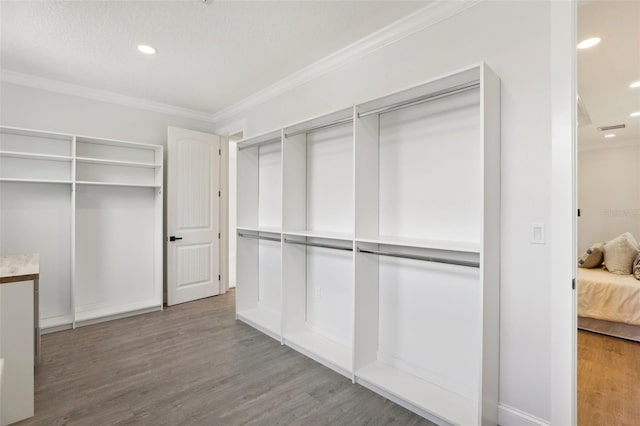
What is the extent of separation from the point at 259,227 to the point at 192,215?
4.27ft

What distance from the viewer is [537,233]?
1.77 metres

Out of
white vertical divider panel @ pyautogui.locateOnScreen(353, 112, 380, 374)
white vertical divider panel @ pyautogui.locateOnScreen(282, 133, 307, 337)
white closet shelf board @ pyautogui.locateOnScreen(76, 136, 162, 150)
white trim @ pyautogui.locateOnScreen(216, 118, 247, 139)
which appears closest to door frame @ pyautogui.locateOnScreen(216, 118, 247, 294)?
white trim @ pyautogui.locateOnScreen(216, 118, 247, 139)

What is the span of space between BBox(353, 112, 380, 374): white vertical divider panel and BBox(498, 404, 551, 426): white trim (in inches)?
36.4

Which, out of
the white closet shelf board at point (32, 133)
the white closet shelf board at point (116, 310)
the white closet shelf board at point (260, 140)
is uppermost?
the white closet shelf board at point (32, 133)

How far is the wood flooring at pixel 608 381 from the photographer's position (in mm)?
1998

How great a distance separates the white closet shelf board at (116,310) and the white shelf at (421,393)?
2978mm

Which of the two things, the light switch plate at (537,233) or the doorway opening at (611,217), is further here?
the doorway opening at (611,217)

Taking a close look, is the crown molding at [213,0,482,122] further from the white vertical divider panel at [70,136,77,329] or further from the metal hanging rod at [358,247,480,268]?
the white vertical divider panel at [70,136,77,329]

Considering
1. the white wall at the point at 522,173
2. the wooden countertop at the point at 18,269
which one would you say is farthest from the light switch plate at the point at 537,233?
the wooden countertop at the point at 18,269

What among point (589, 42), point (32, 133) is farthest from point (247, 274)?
point (589, 42)

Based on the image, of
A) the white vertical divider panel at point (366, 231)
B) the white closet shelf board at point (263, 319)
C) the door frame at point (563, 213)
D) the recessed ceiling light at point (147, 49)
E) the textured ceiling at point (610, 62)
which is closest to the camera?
the door frame at point (563, 213)

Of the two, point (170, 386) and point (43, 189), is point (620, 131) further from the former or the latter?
point (43, 189)

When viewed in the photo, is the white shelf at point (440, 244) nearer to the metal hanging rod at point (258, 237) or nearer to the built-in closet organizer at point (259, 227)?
the metal hanging rod at point (258, 237)

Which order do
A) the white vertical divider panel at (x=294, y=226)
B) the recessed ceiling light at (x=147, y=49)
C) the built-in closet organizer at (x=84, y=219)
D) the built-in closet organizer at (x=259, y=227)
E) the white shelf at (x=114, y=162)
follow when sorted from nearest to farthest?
the recessed ceiling light at (x=147, y=49), the white vertical divider panel at (x=294, y=226), the built-in closet organizer at (x=84, y=219), the white shelf at (x=114, y=162), the built-in closet organizer at (x=259, y=227)
